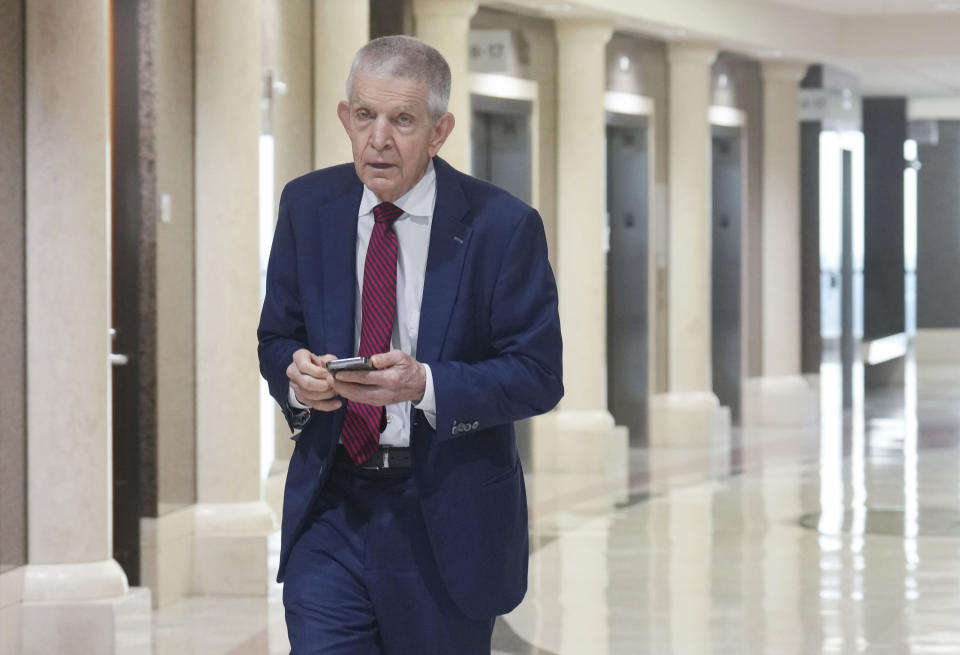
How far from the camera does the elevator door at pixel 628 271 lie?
13.6 metres

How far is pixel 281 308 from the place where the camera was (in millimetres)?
2848

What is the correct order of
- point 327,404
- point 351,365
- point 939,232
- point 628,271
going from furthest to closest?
point 939,232
point 628,271
point 327,404
point 351,365

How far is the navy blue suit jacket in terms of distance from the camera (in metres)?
2.71

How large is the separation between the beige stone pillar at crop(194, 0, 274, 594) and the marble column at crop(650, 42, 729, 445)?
276 inches

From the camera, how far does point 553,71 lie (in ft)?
40.8

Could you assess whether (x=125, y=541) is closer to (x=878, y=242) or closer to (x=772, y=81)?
(x=772, y=81)

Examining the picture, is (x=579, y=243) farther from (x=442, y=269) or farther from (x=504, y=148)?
(x=442, y=269)

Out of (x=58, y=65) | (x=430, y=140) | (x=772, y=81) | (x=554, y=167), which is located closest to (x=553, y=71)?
(x=554, y=167)

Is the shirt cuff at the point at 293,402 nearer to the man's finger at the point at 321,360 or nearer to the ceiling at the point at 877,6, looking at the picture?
the man's finger at the point at 321,360

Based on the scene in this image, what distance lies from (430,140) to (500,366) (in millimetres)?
413

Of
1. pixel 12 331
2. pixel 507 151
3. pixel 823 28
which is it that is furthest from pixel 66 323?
pixel 823 28

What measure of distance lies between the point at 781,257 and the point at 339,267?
44.5 ft

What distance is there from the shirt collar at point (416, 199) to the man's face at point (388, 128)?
40 millimetres

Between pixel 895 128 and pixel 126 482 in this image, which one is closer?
pixel 126 482
